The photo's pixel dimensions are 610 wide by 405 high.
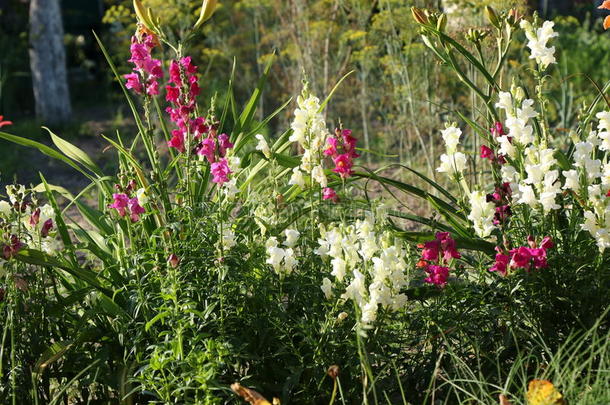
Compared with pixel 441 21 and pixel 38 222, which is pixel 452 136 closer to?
pixel 441 21

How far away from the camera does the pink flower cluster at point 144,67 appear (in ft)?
11.1

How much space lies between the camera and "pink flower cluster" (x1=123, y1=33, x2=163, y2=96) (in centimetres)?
338

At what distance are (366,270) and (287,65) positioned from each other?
7051 millimetres

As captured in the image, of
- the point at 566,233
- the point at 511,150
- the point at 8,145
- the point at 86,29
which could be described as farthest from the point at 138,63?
the point at 86,29

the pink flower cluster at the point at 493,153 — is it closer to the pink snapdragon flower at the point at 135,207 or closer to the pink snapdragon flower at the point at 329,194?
the pink snapdragon flower at the point at 329,194

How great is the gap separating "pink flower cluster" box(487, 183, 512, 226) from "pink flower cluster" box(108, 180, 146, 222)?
1.17m

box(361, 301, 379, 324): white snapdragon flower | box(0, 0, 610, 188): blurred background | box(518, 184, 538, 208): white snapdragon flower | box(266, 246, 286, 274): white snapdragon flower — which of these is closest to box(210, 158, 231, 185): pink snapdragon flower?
box(266, 246, 286, 274): white snapdragon flower

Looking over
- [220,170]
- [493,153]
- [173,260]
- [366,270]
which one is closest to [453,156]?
[493,153]

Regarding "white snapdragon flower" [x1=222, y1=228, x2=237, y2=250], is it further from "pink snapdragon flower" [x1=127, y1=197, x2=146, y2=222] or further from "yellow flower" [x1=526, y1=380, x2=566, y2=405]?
"yellow flower" [x1=526, y1=380, x2=566, y2=405]

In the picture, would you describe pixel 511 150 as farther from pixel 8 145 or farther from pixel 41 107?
pixel 41 107

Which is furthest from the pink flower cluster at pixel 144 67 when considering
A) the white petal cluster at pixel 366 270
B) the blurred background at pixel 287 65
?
the blurred background at pixel 287 65

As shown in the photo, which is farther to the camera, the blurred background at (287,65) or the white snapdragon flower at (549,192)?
the blurred background at (287,65)

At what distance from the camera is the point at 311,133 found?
3166 mm

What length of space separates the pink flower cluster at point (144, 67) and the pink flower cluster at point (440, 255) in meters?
1.13
